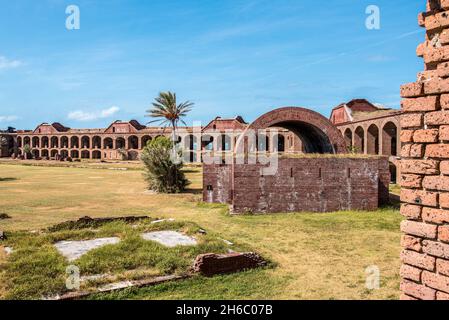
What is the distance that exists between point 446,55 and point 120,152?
60071 mm

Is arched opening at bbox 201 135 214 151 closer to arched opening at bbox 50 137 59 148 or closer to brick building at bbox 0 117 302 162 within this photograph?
brick building at bbox 0 117 302 162

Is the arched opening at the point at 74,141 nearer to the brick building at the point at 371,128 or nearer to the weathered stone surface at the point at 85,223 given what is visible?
the brick building at the point at 371,128

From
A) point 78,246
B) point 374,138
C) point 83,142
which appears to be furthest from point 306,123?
point 83,142

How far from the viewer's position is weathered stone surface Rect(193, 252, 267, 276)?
6812 mm

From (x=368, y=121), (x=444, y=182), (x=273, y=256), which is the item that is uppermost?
(x=368, y=121)

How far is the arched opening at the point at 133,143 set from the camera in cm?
6178

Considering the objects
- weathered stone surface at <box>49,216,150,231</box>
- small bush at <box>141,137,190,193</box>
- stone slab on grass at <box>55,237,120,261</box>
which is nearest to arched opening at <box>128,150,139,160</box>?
small bush at <box>141,137,190,193</box>

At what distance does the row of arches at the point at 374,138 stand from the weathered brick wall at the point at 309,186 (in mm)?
13698

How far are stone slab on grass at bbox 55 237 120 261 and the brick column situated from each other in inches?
238

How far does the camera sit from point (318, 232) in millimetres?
10484

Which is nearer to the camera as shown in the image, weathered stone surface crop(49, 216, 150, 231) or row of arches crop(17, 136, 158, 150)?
weathered stone surface crop(49, 216, 150, 231)

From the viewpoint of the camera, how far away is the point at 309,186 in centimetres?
1359
